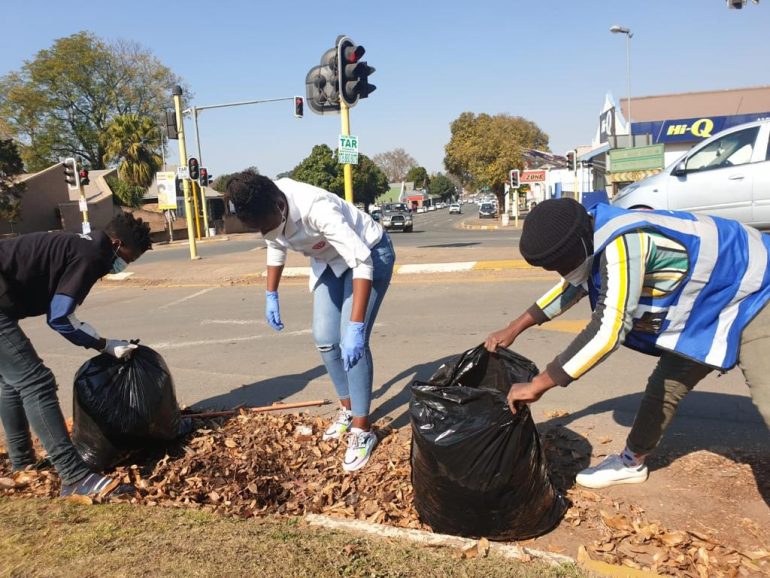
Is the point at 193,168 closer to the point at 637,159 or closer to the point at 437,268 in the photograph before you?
the point at 437,268

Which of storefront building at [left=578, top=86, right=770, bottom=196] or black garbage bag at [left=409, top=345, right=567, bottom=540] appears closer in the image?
black garbage bag at [left=409, top=345, right=567, bottom=540]

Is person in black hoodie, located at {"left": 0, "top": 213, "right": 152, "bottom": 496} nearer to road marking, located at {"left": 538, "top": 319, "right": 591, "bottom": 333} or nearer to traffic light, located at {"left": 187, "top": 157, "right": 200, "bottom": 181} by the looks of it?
road marking, located at {"left": 538, "top": 319, "right": 591, "bottom": 333}

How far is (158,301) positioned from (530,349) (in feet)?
23.8

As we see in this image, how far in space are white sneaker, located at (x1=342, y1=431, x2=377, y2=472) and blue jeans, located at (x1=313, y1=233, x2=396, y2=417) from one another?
0.41 feet

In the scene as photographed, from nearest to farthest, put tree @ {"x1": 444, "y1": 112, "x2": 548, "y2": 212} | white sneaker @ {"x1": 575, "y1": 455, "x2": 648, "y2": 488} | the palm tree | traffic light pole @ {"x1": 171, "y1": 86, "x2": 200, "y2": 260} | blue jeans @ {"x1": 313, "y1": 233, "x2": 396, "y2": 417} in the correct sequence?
1. white sneaker @ {"x1": 575, "y1": 455, "x2": 648, "y2": 488}
2. blue jeans @ {"x1": 313, "y1": 233, "x2": 396, "y2": 417}
3. traffic light pole @ {"x1": 171, "y1": 86, "x2": 200, "y2": 260}
4. tree @ {"x1": 444, "y1": 112, "x2": 548, "y2": 212}
5. the palm tree

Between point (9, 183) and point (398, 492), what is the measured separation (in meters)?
41.0

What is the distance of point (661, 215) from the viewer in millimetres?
2479

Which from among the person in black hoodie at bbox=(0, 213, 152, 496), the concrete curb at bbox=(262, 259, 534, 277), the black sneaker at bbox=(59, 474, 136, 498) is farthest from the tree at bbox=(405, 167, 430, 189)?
the black sneaker at bbox=(59, 474, 136, 498)

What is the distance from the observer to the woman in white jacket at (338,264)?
3227 mm

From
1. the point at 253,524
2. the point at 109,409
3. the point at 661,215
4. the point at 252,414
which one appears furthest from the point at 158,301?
the point at 661,215

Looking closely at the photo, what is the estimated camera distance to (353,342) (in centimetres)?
330

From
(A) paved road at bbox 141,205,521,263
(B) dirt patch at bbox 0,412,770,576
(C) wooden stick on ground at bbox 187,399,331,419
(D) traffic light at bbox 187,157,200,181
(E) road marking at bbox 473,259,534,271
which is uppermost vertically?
(D) traffic light at bbox 187,157,200,181

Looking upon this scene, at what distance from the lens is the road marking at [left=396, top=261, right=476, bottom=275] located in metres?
11.3

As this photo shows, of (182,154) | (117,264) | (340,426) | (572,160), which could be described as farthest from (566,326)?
(572,160)
